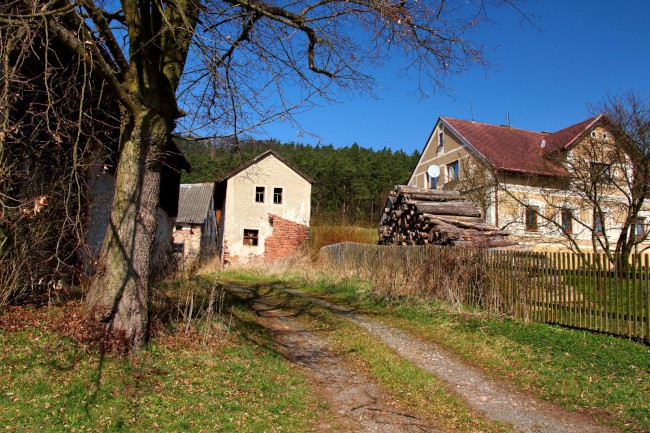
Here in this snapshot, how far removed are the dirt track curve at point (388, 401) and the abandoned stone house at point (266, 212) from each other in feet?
69.6

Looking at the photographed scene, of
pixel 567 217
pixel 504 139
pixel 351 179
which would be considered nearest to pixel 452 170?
pixel 504 139

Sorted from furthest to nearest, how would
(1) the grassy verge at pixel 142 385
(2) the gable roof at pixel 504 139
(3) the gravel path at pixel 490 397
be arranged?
(2) the gable roof at pixel 504 139, (3) the gravel path at pixel 490 397, (1) the grassy verge at pixel 142 385

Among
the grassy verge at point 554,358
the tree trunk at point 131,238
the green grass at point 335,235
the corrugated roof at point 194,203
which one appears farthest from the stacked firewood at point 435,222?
the corrugated roof at point 194,203

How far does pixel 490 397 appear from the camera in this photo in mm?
5395

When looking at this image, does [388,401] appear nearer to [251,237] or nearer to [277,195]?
[251,237]

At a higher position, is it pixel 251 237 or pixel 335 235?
pixel 335 235

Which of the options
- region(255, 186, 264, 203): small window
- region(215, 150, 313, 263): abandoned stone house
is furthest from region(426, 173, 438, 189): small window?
region(255, 186, 264, 203): small window

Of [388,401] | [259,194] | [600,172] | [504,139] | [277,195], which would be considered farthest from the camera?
[277,195]

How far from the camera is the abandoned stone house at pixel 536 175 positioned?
513 inches

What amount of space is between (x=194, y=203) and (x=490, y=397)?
95.9 feet

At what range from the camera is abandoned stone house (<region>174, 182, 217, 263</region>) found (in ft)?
98.5

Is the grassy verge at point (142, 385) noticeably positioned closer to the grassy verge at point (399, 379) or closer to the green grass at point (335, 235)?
the grassy verge at point (399, 379)

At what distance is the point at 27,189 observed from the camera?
5973mm

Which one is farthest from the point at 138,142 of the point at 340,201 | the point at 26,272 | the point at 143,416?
the point at 340,201
